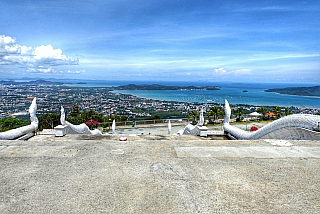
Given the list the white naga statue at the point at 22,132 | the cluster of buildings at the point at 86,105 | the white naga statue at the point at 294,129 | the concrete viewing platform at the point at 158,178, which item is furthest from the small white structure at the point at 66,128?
the cluster of buildings at the point at 86,105

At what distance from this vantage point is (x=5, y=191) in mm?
3213

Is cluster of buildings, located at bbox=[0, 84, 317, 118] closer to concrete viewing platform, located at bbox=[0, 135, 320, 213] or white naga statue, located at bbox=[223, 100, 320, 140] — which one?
white naga statue, located at bbox=[223, 100, 320, 140]

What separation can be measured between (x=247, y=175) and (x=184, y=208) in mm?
1612

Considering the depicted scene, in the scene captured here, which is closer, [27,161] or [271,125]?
[27,161]

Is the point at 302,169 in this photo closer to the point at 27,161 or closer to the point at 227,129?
the point at 27,161

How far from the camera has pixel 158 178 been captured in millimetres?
3633

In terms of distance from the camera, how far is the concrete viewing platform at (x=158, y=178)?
113 inches

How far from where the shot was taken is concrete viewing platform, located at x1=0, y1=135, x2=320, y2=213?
2.86 meters

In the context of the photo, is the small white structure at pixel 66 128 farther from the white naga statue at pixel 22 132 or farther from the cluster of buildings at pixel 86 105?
the cluster of buildings at pixel 86 105

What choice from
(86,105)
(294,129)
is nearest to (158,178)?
(294,129)

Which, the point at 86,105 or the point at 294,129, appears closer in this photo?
the point at 294,129

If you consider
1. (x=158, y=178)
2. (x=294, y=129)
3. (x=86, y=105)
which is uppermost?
(x=294, y=129)

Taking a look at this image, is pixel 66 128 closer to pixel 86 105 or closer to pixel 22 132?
pixel 22 132

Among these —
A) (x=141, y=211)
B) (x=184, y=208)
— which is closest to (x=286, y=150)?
(x=184, y=208)
